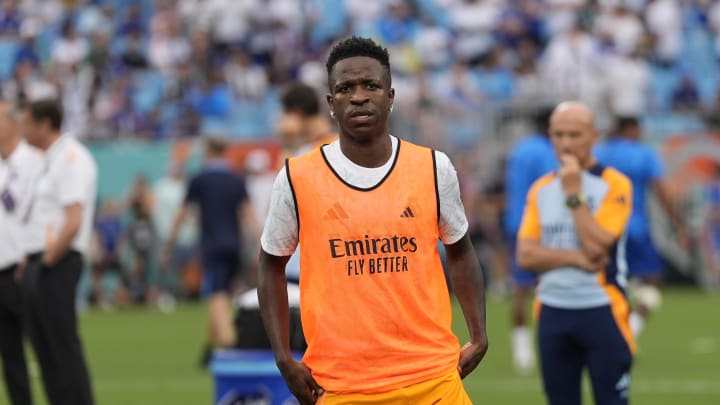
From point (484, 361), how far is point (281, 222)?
10.5m

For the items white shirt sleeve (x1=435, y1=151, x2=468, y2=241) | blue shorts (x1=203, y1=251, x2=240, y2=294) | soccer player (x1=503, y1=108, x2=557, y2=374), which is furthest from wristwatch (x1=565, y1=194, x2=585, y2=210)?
blue shorts (x1=203, y1=251, x2=240, y2=294)

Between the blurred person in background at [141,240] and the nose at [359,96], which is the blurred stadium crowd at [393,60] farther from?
the nose at [359,96]

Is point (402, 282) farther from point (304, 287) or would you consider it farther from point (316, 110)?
point (316, 110)

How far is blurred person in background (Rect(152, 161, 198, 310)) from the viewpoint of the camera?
25.8 m

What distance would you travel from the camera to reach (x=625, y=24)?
28.3m

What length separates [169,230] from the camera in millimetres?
25891

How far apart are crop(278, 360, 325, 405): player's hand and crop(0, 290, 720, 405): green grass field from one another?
721cm

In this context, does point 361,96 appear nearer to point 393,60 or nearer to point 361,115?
point 361,115

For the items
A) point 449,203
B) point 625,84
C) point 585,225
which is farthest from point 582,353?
point 625,84

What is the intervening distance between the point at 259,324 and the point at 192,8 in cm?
2249

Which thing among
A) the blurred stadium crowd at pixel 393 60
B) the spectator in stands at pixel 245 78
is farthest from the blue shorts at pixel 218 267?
the spectator in stands at pixel 245 78

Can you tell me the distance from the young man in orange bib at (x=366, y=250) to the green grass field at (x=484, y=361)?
7.24m

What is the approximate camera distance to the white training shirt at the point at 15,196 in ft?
34.1

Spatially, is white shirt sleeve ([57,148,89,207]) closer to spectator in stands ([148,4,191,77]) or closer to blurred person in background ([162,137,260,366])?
blurred person in background ([162,137,260,366])
